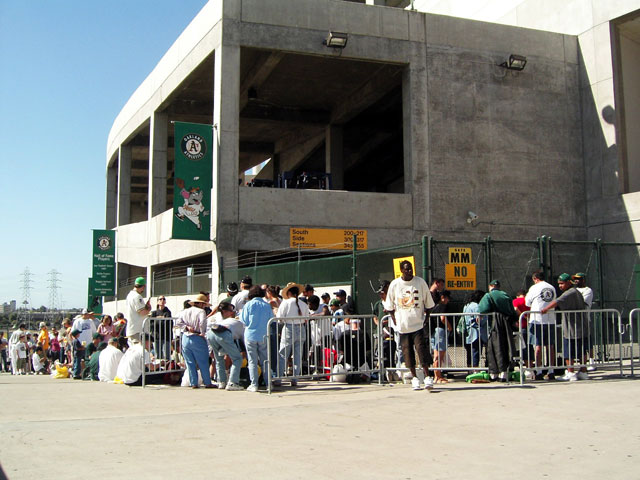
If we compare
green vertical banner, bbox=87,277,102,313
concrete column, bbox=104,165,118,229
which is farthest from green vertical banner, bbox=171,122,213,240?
concrete column, bbox=104,165,118,229

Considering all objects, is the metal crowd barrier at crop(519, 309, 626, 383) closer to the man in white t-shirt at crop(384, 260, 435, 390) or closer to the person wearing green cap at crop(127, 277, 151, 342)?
the man in white t-shirt at crop(384, 260, 435, 390)

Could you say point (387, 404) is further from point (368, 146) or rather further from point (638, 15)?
point (368, 146)

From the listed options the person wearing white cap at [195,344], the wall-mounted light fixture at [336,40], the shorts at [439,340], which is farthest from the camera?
the wall-mounted light fixture at [336,40]

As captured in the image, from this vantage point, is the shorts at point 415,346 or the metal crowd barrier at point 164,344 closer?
the shorts at point 415,346

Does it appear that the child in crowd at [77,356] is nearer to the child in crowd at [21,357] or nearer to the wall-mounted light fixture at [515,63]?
the child in crowd at [21,357]

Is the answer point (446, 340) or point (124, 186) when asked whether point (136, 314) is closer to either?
point (446, 340)

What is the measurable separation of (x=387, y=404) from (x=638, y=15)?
1975 cm

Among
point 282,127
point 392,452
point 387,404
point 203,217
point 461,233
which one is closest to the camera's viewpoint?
point 392,452

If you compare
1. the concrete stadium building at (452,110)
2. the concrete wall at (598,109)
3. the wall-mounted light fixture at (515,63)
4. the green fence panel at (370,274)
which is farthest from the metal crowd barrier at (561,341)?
the wall-mounted light fixture at (515,63)

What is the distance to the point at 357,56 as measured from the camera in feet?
75.5

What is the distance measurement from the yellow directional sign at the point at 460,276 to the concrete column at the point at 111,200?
102 feet

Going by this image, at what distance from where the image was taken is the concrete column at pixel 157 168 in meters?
29.8

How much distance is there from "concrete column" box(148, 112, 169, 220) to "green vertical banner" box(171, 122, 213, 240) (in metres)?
7.80

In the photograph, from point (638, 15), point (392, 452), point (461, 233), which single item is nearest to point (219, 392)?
point (392, 452)
